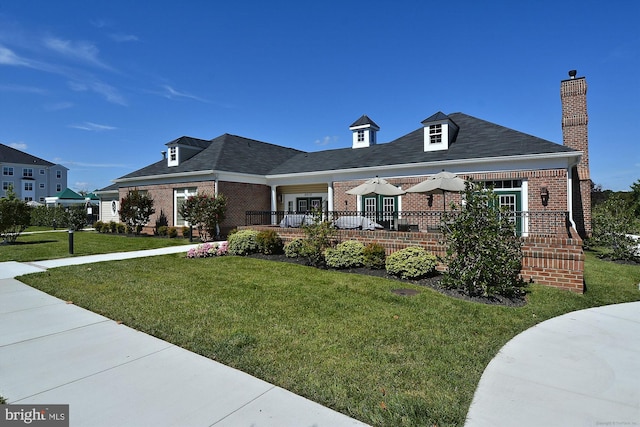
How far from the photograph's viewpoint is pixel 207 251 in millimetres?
11656

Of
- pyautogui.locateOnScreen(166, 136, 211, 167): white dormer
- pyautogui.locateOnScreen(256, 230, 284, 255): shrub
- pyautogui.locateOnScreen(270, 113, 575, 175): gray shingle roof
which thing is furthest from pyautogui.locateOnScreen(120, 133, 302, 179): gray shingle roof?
pyautogui.locateOnScreen(256, 230, 284, 255): shrub

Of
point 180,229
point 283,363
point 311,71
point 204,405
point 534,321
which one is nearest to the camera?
point 204,405

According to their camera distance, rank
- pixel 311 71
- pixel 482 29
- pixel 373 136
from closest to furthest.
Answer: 1. pixel 482 29
2. pixel 311 71
3. pixel 373 136

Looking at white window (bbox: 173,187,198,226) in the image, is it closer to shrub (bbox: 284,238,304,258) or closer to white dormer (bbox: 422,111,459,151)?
shrub (bbox: 284,238,304,258)

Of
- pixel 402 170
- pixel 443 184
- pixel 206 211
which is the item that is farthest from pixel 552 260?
pixel 206 211

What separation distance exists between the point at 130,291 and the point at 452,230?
271 inches

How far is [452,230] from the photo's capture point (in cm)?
679

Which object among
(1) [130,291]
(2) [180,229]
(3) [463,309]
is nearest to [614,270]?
(3) [463,309]

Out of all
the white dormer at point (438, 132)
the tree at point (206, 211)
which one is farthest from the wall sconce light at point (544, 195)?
the tree at point (206, 211)

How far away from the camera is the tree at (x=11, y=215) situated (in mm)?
15852

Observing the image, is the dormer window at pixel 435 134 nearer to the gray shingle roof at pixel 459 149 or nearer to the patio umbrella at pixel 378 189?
the gray shingle roof at pixel 459 149

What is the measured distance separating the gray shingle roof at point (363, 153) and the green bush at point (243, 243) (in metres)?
7.54

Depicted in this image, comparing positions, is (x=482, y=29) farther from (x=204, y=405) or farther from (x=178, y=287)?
(x=204, y=405)

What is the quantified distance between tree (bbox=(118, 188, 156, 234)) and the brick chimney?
2424 centimetres
